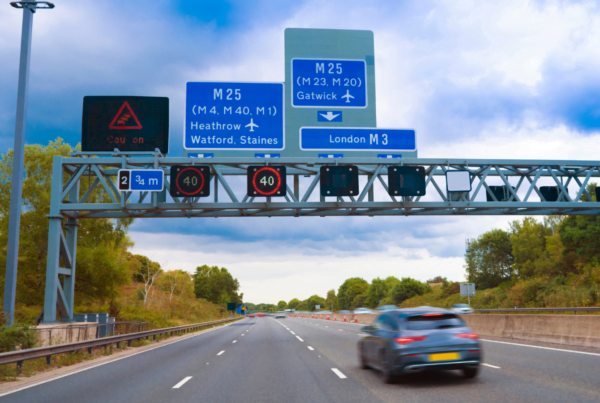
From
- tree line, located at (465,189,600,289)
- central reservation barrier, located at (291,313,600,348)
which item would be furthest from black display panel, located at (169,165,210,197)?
tree line, located at (465,189,600,289)

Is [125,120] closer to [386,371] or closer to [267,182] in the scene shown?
[267,182]

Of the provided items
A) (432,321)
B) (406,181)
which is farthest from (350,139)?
(432,321)

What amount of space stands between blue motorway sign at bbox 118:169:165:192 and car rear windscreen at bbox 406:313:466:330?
13.1 m

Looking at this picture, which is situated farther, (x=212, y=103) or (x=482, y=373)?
(x=212, y=103)

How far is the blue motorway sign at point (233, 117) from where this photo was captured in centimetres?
1977

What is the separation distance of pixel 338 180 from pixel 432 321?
1113 centimetres

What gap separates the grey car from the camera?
9375mm

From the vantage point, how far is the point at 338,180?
2042 centimetres

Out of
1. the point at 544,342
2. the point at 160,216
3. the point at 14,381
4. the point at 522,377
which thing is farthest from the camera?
the point at 160,216

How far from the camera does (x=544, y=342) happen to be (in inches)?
729

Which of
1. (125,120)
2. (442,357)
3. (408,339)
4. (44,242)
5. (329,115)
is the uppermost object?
(125,120)

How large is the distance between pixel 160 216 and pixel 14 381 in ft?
34.1

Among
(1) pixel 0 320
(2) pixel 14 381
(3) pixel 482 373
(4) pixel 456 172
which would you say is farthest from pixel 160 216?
(3) pixel 482 373

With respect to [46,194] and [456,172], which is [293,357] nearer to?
[456,172]
